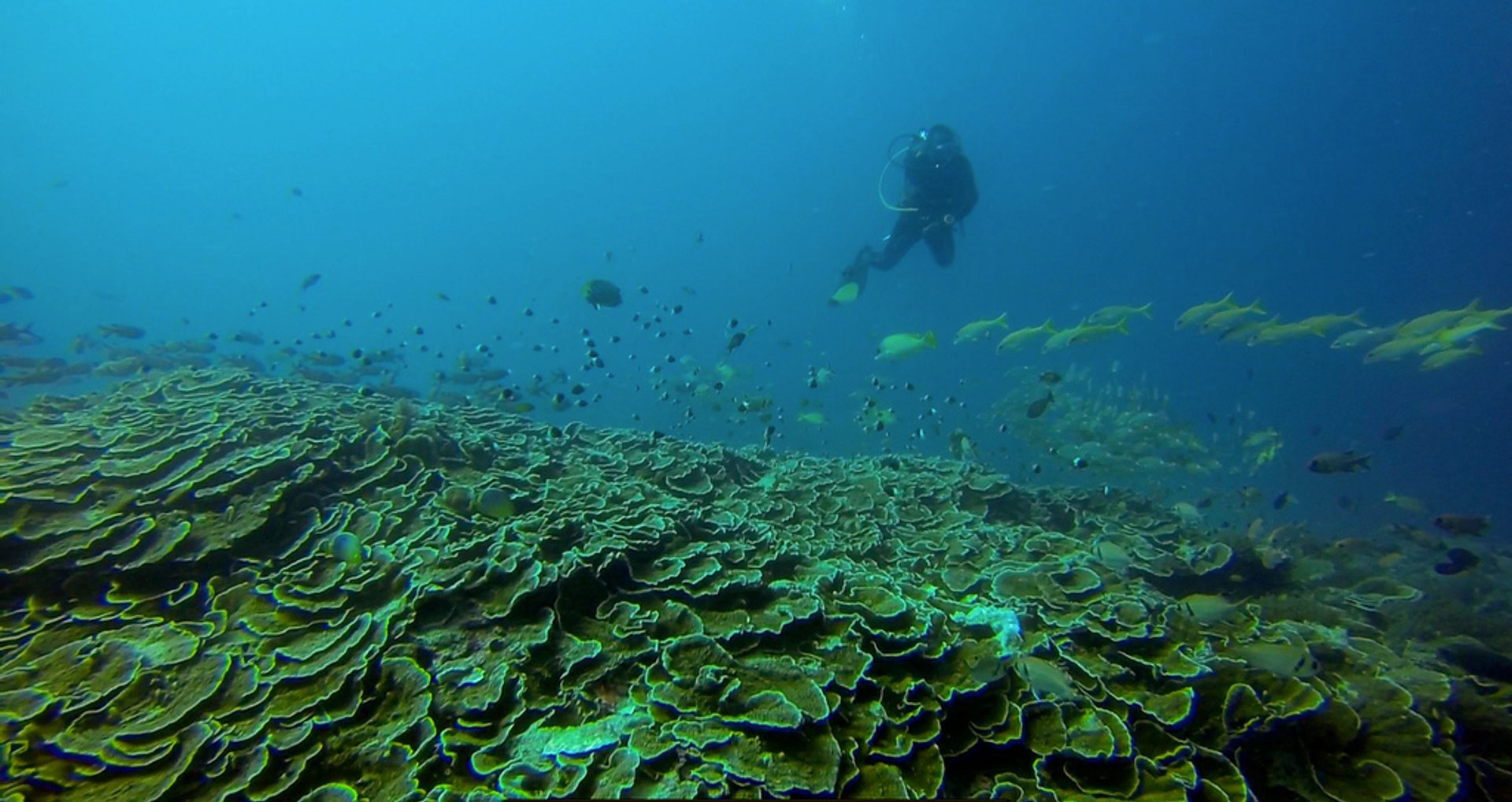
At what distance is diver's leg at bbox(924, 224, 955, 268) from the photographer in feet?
55.0

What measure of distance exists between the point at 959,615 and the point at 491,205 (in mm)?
204701

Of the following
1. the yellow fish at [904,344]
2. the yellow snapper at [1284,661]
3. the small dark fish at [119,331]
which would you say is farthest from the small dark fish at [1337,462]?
the small dark fish at [119,331]

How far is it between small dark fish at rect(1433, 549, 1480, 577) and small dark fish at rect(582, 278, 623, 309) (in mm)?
12000

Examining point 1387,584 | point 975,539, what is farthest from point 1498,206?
point 975,539

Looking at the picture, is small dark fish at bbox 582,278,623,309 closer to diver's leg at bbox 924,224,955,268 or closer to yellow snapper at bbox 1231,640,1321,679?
yellow snapper at bbox 1231,640,1321,679

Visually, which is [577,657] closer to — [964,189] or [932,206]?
[932,206]

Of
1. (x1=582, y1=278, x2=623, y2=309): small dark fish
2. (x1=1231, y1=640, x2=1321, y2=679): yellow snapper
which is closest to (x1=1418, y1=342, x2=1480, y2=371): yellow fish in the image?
(x1=1231, y1=640, x2=1321, y2=679): yellow snapper

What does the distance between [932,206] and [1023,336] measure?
6.88m

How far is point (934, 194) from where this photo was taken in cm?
1630

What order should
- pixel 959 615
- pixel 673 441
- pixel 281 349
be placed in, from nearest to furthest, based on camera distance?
1. pixel 959 615
2. pixel 673 441
3. pixel 281 349

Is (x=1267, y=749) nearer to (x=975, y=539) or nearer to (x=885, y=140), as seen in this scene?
(x=975, y=539)

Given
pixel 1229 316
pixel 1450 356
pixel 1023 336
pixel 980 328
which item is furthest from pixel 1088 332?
pixel 1450 356

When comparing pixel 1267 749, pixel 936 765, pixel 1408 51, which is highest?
pixel 1408 51

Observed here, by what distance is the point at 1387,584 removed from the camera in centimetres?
779
